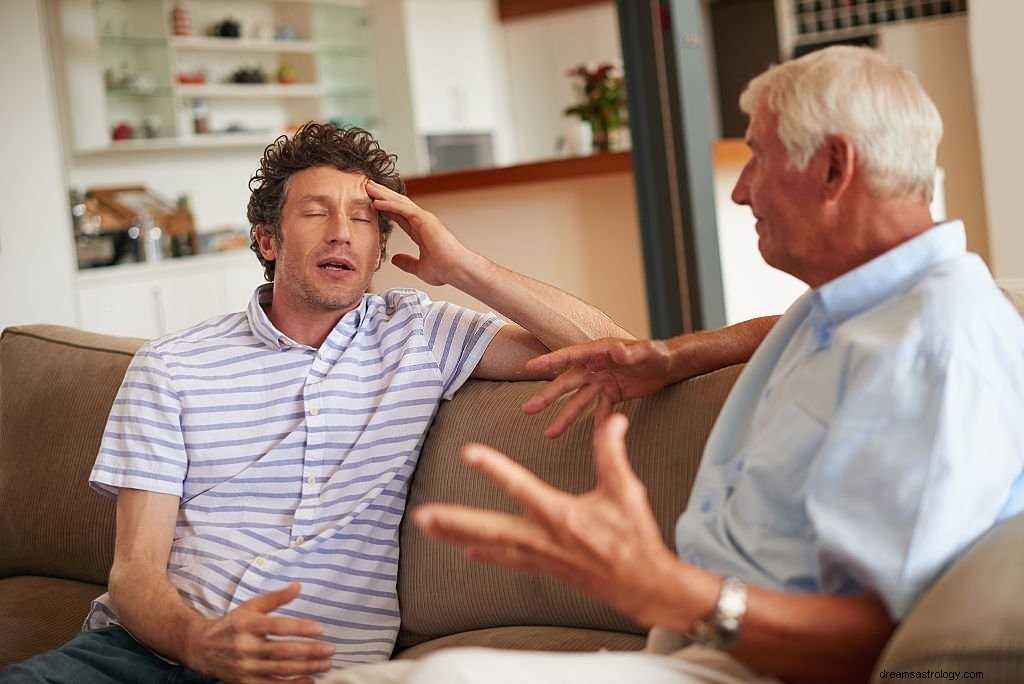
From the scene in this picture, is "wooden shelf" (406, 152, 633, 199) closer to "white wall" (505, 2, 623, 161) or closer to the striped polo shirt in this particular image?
the striped polo shirt

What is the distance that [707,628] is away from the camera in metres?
1.08

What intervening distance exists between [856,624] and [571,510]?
0.29 meters

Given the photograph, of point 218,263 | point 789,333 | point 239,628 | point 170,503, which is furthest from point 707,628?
point 218,263

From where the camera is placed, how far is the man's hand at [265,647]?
1.49 metres

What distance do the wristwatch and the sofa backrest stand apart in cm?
147

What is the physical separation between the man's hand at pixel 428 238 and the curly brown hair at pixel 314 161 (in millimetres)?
49

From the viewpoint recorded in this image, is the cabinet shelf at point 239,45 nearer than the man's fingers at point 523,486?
No

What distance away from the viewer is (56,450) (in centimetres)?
233

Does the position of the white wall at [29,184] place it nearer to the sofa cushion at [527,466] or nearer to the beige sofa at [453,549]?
the beige sofa at [453,549]

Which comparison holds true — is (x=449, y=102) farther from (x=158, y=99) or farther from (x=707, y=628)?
(x=707, y=628)

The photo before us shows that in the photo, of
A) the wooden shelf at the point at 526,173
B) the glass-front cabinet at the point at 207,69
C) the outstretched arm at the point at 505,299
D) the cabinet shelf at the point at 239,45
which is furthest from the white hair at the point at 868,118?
the cabinet shelf at the point at 239,45

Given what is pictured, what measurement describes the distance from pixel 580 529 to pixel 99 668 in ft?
3.37

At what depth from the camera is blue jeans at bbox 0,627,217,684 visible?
172 cm

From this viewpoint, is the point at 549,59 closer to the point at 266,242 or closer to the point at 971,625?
the point at 266,242
